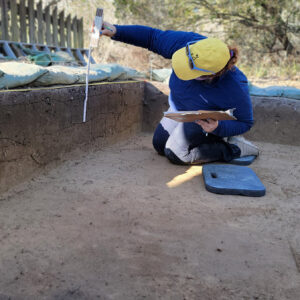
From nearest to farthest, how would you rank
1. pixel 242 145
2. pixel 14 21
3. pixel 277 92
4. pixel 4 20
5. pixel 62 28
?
pixel 242 145
pixel 277 92
pixel 4 20
pixel 14 21
pixel 62 28

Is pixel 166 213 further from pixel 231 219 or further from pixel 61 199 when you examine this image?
pixel 61 199

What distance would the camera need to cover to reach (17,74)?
237cm

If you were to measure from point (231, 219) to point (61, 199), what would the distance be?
1.02m

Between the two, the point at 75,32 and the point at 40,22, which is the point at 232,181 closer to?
the point at 40,22

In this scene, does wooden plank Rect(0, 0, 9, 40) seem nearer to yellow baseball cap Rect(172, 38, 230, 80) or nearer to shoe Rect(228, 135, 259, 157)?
yellow baseball cap Rect(172, 38, 230, 80)

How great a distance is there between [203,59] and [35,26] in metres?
3.77

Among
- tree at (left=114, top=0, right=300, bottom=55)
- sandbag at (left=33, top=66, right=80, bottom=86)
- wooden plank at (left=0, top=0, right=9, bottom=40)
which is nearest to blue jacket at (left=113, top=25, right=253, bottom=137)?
sandbag at (left=33, top=66, right=80, bottom=86)

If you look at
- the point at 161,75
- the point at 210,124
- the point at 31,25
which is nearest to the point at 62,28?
the point at 31,25

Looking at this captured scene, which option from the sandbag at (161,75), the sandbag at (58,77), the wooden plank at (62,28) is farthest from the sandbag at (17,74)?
the wooden plank at (62,28)

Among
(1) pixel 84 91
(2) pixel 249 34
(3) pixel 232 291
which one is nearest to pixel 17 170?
(1) pixel 84 91

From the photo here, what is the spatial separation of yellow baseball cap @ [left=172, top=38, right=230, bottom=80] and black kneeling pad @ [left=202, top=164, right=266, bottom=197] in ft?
2.40

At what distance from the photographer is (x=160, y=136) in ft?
10.5

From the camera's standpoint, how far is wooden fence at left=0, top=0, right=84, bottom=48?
189 inches

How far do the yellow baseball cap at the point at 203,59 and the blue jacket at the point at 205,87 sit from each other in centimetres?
32
